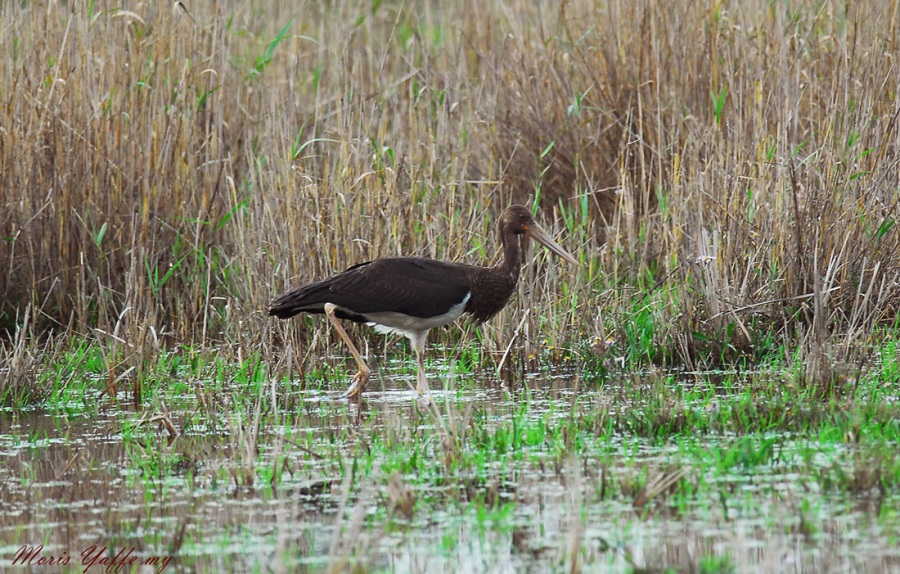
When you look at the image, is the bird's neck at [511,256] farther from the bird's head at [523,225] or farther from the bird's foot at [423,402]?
the bird's foot at [423,402]

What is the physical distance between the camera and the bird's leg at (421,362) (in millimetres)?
6574

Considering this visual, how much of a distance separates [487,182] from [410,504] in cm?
431

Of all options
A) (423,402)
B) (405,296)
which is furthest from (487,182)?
(423,402)

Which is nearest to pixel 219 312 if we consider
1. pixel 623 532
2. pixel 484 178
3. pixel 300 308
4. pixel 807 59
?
pixel 300 308

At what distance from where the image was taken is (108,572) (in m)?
4.00

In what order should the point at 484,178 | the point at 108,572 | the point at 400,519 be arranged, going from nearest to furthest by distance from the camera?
1. the point at 108,572
2. the point at 400,519
3. the point at 484,178

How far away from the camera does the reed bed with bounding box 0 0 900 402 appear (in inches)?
278

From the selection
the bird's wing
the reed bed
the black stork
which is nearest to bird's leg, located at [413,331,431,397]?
the black stork

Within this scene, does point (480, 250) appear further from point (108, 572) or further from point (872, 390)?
point (108, 572)

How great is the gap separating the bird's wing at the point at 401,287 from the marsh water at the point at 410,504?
1171 millimetres

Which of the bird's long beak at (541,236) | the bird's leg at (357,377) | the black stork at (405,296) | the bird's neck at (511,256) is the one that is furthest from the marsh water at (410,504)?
the bird's long beak at (541,236)

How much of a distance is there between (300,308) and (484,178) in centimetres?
293

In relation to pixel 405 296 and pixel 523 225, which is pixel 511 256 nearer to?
pixel 523 225

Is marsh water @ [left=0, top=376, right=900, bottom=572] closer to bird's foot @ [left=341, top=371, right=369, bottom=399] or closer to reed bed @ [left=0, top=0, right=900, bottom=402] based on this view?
bird's foot @ [left=341, top=371, right=369, bottom=399]
